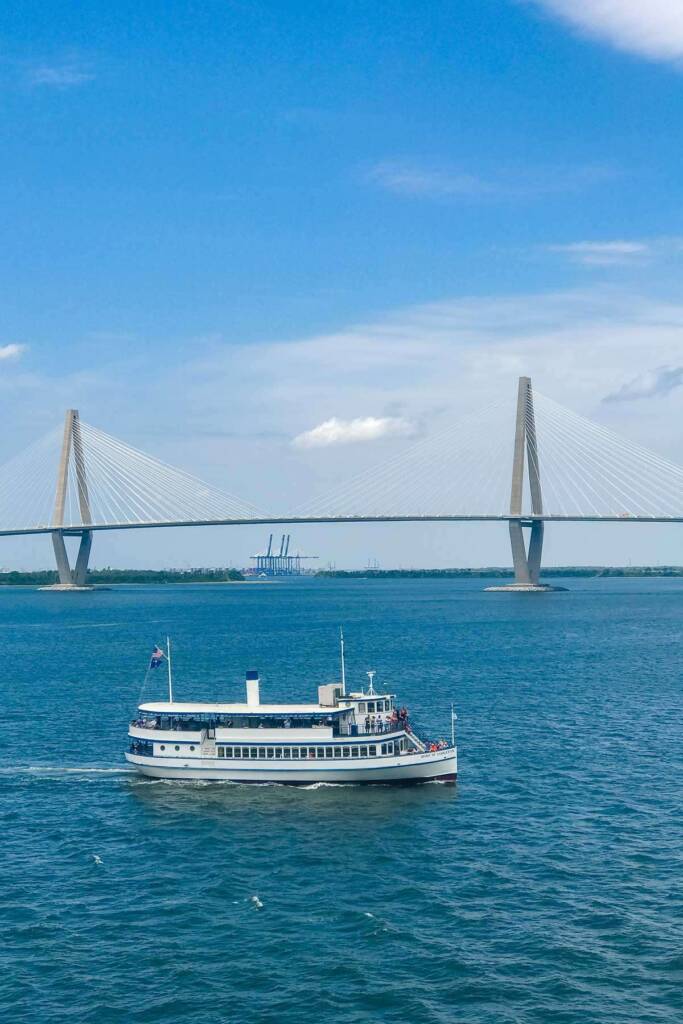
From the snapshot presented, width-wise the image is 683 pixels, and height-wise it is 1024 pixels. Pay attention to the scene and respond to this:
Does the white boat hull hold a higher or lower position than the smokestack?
lower

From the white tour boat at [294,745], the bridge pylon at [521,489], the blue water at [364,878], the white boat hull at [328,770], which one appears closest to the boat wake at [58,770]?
the blue water at [364,878]

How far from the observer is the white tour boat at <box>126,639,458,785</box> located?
119 feet

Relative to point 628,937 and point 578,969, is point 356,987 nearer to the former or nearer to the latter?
point 578,969

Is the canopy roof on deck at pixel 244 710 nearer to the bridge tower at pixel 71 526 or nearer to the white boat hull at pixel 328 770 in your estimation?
the white boat hull at pixel 328 770

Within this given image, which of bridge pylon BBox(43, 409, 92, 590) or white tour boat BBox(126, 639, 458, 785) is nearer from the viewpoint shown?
white tour boat BBox(126, 639, 458, 785)

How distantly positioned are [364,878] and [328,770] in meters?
9.81

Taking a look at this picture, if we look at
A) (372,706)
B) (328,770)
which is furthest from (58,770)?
(372,706)

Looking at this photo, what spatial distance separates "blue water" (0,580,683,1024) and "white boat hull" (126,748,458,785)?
53 cm

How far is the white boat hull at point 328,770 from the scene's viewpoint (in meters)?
36.0

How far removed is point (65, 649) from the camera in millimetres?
78125

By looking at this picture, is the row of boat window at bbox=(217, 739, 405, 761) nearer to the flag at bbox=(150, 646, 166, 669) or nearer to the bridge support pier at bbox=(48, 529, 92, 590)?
the flag at bbox=(150, 646, 166, 669)

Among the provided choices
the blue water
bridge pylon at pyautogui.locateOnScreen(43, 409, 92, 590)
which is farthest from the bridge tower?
the blue water

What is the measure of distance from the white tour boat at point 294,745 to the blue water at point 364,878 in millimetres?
745

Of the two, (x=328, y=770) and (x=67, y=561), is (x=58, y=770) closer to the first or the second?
(x=328, y=770)
